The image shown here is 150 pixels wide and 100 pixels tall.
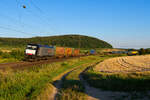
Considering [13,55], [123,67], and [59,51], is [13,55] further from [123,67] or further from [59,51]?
[123,67]

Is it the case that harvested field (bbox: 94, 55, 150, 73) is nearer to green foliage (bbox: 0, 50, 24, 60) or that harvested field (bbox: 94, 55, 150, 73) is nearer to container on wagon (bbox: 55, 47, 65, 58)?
container on wagon (bbox: 55, 47, 65, 58)

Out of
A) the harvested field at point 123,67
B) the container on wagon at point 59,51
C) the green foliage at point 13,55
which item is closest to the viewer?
the harvested field at point 123,67

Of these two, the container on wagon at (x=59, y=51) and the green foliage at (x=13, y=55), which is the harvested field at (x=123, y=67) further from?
the green foliage at (x=13, y=55)

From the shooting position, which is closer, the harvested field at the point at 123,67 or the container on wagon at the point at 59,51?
the harvested field at the point at 123,67

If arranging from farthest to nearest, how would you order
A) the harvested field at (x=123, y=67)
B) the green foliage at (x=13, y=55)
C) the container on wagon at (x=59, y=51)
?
the container on wagon at (x=59, y=51) < the green foliage at (x=13, y=55) < the harvested field at (x=123, y=67)

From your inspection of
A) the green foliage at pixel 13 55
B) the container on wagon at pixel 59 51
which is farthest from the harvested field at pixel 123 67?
the green foliage at pixel 13 55

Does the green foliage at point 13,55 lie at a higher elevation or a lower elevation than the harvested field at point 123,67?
higher

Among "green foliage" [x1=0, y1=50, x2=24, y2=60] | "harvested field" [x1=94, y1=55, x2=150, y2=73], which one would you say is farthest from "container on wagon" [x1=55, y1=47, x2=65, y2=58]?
"harvested field" [x1=94, y1=55, x2=150, y2=73]

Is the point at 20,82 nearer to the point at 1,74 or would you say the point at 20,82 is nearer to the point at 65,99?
the point at 1,74

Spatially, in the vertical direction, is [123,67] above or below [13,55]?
below

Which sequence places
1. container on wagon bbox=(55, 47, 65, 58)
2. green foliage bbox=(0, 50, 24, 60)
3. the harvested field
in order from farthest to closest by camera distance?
container on wagon bbox=(55, 47, 65, 58) < green foliage bbox=(0, 50, 24, 60) < the harvested field

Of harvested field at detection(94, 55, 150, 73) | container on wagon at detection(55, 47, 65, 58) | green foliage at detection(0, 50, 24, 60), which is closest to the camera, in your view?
harvested field at detection(94, 55, 150, 73)

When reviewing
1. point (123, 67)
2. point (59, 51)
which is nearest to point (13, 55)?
point (59, 51)

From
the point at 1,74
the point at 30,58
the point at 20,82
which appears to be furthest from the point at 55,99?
the point at 30,58
